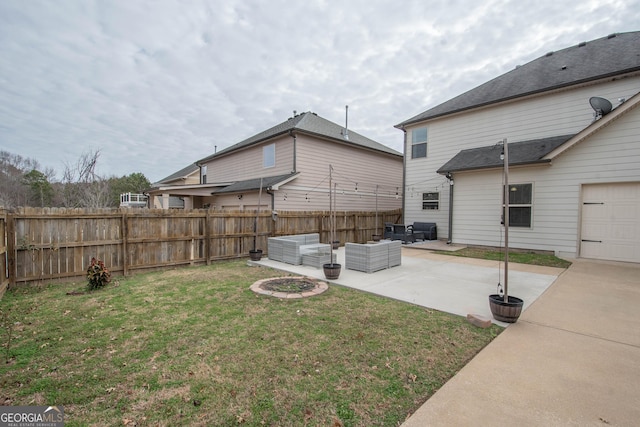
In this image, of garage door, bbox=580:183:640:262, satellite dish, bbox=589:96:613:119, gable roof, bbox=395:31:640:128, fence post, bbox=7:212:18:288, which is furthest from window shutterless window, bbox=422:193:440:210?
fence post, bbox=7:212:18:288

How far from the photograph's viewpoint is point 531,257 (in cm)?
854

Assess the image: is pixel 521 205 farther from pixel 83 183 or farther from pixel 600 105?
pixel 83 183

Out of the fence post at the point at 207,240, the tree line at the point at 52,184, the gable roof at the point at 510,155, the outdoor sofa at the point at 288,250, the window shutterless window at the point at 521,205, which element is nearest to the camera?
the outdoor sofa at the point at 288,250

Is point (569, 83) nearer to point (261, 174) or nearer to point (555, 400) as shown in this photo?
point (555, 400)

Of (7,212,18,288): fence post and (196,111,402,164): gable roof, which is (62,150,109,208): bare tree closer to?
(196,111,402,164): gable roof

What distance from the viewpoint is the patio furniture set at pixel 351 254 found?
22.1 feet

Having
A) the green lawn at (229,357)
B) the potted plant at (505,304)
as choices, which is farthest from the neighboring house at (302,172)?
the potted plant at (505,304)

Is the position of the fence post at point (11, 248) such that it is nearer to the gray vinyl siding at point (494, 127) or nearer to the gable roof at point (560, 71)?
the gray vinyl siding at point (494, 127)

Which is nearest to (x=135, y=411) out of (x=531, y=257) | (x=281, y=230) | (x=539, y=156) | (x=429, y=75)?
(x=281, y=230)

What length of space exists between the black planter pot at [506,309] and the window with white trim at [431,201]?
917 centimetres

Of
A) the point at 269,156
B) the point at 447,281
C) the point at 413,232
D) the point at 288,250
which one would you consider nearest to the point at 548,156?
the point at 413,232

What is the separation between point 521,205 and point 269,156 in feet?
36.6

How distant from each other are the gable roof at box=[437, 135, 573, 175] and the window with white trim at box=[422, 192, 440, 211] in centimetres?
179

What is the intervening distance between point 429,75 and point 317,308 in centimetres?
1294
